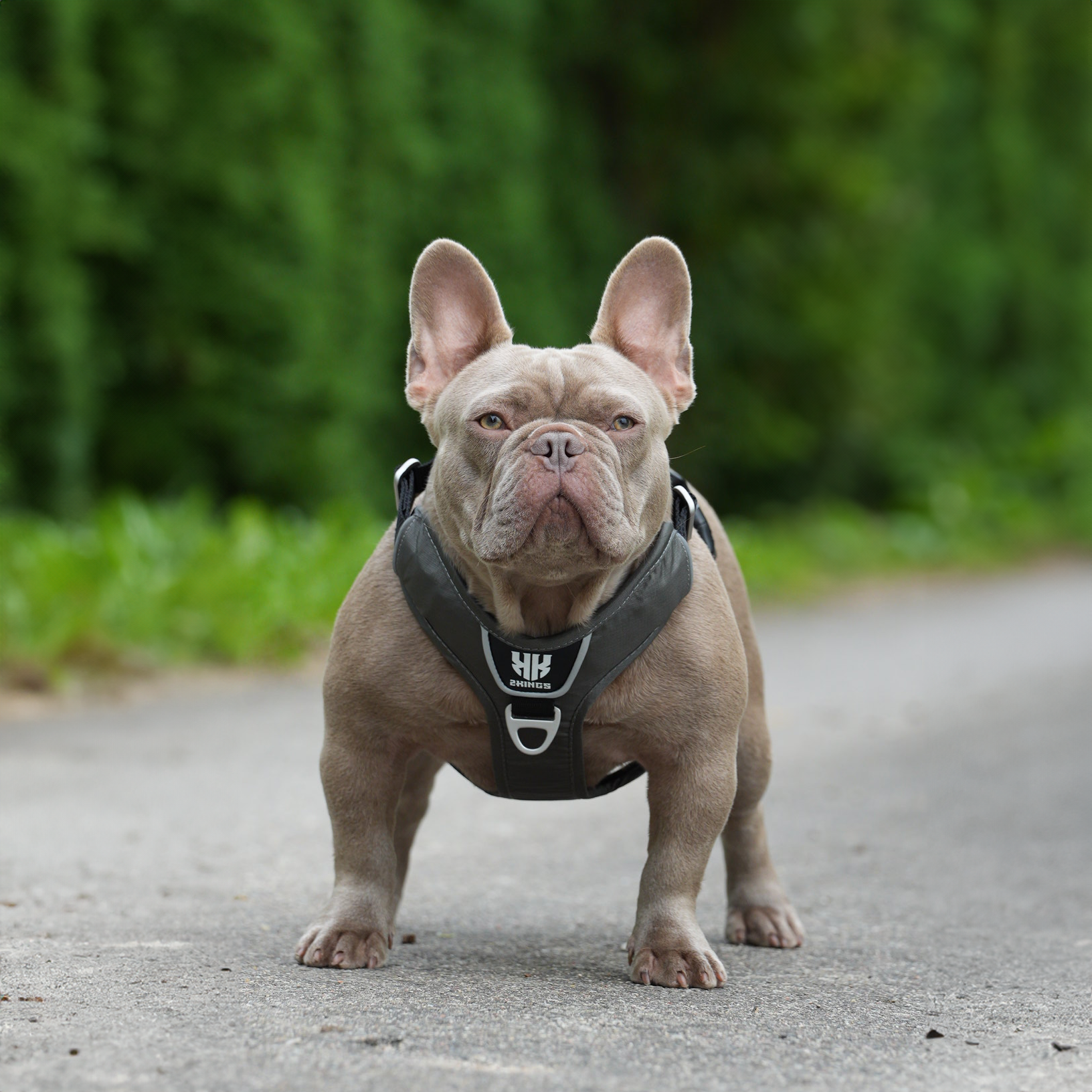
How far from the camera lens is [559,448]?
10.8 feet

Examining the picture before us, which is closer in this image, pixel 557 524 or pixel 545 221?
pixel 557 524

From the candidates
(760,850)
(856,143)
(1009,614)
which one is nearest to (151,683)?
(760,850)

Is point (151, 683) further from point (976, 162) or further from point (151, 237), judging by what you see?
point (976, 162)

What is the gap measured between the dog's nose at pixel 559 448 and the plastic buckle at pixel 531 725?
524 millimetres

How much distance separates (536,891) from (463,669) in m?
1.39

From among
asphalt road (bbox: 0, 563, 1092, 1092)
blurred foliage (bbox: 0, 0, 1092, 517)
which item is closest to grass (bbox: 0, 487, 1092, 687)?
blurred foliage (bbox: 0, 0, 1092, 517)

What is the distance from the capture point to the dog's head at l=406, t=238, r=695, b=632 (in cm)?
328

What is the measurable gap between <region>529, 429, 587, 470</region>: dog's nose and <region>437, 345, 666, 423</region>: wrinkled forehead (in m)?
0.12

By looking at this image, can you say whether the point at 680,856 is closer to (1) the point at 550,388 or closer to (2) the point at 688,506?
(2) the point at 688,506

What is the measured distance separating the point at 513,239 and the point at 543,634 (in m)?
10.8

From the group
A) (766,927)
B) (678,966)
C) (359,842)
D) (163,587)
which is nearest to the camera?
(678,966)

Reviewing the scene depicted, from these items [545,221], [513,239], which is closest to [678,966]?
[513,239]

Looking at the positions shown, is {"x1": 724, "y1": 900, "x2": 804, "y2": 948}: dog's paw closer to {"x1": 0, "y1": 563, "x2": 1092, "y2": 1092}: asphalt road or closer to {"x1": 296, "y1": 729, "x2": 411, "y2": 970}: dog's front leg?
{"x1": 0, "y1": 563, "x2": 1092, "y2": 1092}: asphalt road

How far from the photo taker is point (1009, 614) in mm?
13398
